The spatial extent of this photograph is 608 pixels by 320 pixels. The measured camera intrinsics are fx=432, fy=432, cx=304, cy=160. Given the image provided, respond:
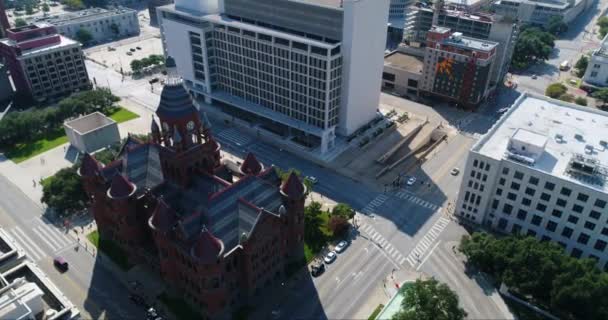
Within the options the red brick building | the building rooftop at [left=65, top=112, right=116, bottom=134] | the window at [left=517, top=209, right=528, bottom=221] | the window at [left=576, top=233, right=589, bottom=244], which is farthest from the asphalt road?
the window at [left=576, top=233, right=589, bottom=244]

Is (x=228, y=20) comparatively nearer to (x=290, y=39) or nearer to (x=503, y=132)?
(x=290, y=39)

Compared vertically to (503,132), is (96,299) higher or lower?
lower

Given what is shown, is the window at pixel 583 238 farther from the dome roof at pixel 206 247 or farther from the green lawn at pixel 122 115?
the green lawn at pixel 122 115

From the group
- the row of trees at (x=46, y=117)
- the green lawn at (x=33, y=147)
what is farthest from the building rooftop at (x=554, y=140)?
the row of trees at (x=46, y=117)

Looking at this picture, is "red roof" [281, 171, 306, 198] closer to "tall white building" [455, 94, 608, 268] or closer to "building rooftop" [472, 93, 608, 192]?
"tall white building" [455, 94, 608, 268]

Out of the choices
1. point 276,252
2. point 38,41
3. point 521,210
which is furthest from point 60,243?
point 521,210

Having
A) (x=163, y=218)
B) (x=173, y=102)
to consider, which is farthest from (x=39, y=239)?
(x=173, y=102)
